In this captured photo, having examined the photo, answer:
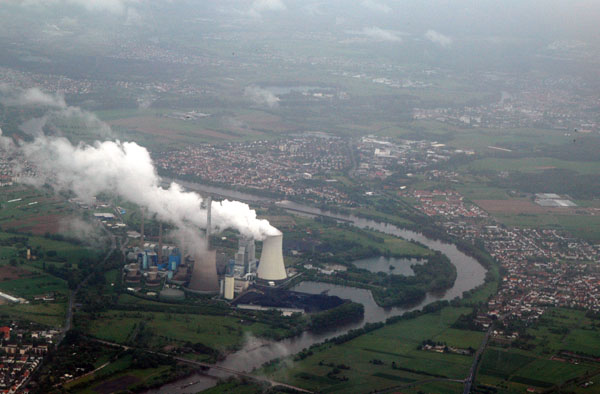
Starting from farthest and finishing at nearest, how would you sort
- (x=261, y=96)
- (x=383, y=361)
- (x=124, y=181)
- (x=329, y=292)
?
1. (x=261, y=96)
2. (x=124, y=181)
3. (x=329, y=292)
4. (x=383, y=361)

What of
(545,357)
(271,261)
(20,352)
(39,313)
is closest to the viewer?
(20,352)

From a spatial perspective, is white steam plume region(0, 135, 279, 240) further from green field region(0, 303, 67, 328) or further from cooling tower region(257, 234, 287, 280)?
green field region(0, 303, 67, 328)

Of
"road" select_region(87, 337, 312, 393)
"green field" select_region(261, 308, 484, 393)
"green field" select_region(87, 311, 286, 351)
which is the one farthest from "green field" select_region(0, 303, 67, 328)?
"green field" select_region(261, 308, 484, 393)

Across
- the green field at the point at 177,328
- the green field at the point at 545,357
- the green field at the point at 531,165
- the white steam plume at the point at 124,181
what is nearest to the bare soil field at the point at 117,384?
the green field at the point at 177,328

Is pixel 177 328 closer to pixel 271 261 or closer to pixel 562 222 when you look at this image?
pixel 271 261

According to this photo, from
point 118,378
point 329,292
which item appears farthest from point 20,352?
point 329,292

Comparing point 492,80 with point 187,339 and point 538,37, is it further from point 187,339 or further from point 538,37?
point 187,339

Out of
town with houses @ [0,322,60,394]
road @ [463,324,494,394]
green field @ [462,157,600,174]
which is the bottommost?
town with houses @ [0,322,60,394]
